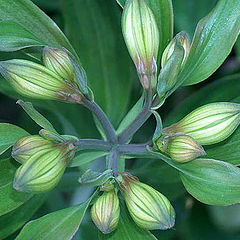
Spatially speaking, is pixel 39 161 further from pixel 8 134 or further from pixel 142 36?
pixel 142 36

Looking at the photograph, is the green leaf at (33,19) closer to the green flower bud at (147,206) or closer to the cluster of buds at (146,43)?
the cluster of buds at (146,43)

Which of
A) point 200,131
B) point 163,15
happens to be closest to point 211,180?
point 200,131

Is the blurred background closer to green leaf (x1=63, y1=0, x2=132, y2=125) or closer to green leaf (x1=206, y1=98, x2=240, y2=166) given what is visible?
green leaf (x1=63, y1=0, x2=132, y2=125)

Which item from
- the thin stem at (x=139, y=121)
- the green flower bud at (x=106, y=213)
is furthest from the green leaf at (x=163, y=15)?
the green flower bud at (x=106, y=213)

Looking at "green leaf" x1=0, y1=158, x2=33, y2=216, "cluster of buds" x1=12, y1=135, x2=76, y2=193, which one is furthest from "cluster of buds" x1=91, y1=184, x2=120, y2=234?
"green leaf" x1=0, y1=158, x2=33, y2=216

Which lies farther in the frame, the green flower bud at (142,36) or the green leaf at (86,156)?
the green leaf at (86,156)

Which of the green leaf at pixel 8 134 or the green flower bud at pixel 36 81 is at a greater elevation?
the green flower bud at pixel 36 81
